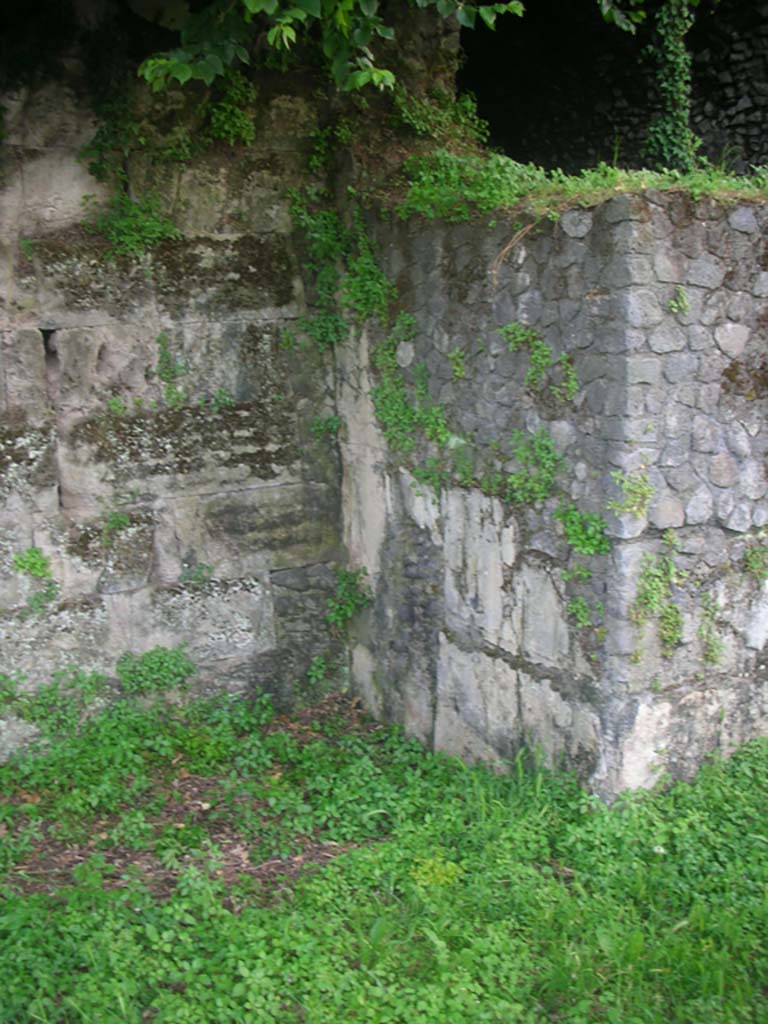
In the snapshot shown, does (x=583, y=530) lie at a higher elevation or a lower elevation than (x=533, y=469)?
lower

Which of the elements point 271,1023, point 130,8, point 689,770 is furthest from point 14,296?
point 689,770

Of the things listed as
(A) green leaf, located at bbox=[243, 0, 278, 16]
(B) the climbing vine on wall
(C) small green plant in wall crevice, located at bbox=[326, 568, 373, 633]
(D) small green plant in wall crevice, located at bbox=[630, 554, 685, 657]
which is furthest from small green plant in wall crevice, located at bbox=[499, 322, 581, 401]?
(B) the climbing vine on wall

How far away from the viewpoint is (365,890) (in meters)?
3.46

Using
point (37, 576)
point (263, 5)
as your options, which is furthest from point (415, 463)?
point (263, 5)

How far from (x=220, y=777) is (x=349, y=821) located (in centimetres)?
76

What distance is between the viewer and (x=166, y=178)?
455 centimetres

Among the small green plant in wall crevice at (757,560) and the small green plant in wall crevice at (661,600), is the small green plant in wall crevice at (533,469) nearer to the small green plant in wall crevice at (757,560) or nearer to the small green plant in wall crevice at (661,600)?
the small green plant in wall crevice at (661,600)

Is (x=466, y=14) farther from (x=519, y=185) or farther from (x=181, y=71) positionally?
(x=181, y=71)

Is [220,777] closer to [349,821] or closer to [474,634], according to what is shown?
[349,821]

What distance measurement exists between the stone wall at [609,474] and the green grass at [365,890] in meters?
0.26

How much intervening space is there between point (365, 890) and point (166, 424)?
2.35 meters

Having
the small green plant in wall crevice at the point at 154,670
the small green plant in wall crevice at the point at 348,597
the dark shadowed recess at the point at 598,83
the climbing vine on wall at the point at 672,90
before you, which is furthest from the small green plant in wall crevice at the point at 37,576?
the climbing vine on wall at the point at 672,90

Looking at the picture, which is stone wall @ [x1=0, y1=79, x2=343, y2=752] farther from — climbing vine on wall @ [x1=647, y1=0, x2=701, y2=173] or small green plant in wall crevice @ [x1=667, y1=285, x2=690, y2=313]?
climbing vine on wall @ [x1=647, y1=0, x2=701, y2=173]

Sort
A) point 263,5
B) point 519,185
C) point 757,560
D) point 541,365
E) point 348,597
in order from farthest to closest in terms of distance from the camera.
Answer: point 348,597 → point 519,185 → point 757,560 → point 541,365 → point 263,5
